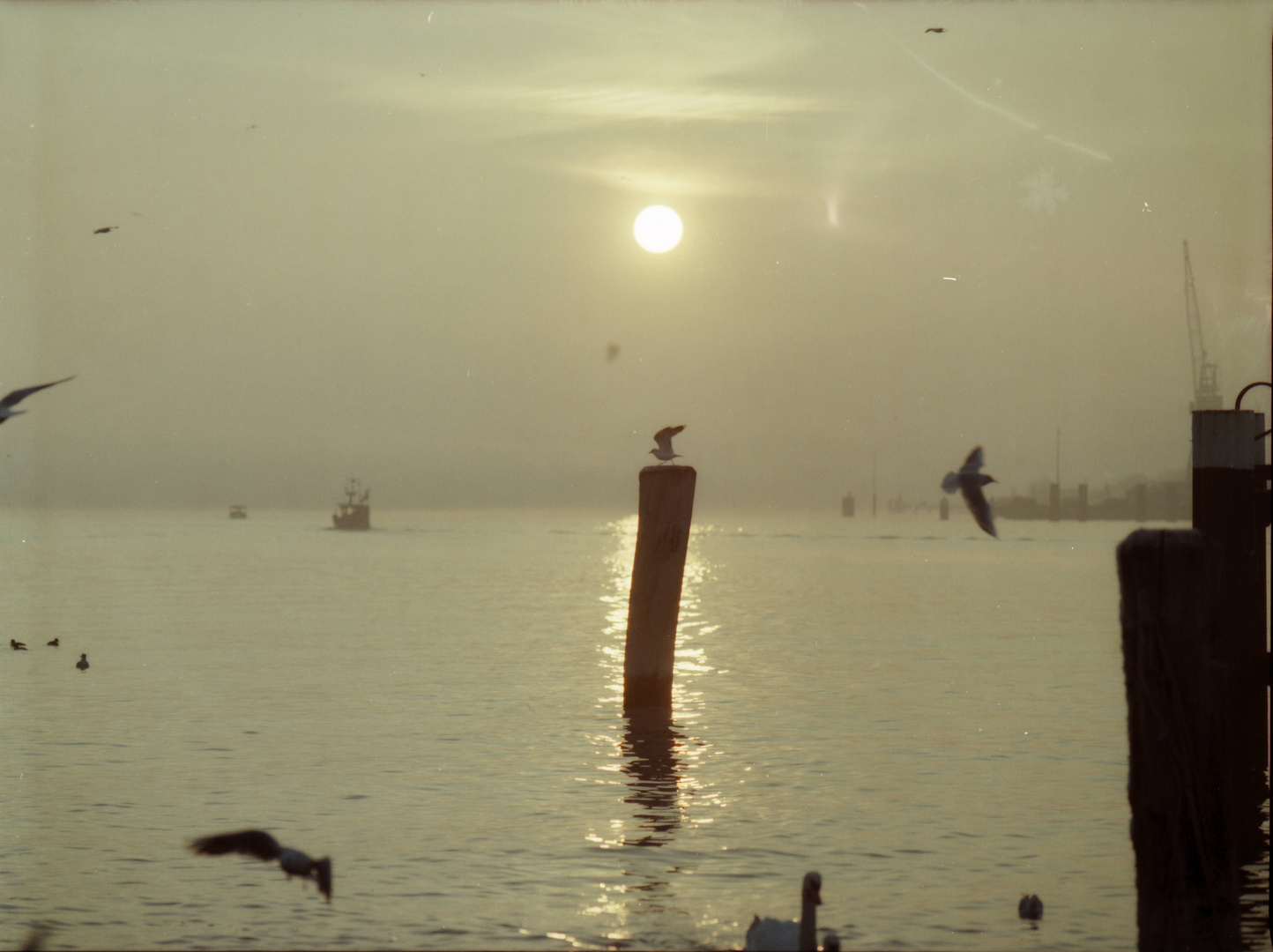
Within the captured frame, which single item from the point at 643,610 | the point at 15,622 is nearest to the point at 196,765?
the point at 643,610

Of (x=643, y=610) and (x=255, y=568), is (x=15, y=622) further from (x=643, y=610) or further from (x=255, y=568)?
(x=255, y=568)

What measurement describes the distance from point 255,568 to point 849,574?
37074 millimetres

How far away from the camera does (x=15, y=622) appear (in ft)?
134

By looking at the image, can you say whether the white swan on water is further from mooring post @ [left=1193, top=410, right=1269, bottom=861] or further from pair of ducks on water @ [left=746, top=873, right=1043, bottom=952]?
mooring post @ [left=1193, top=410, right=1269, bottom=861]

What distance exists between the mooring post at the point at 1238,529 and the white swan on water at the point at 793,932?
2.59 metres

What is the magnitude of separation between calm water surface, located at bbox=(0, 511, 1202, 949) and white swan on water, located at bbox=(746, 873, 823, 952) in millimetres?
983

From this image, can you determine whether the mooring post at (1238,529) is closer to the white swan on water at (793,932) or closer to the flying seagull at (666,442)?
the white swan on water at (793,932)

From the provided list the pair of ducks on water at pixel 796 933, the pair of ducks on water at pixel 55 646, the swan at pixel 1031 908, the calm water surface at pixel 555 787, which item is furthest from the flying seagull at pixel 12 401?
the pair of ducks on water at pixel 55 646

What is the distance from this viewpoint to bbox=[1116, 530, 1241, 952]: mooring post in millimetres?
6430

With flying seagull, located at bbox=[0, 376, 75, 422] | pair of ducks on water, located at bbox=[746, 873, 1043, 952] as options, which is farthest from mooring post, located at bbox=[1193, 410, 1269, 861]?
flying seagull, located at bbox=[0, 376, 75, 422]

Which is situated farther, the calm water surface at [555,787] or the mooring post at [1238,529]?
the calm water surface at [555,787]

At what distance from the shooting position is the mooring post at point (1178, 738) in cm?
643

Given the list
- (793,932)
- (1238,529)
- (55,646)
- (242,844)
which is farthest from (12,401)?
(55,646)

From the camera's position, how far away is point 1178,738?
651 centimetres
